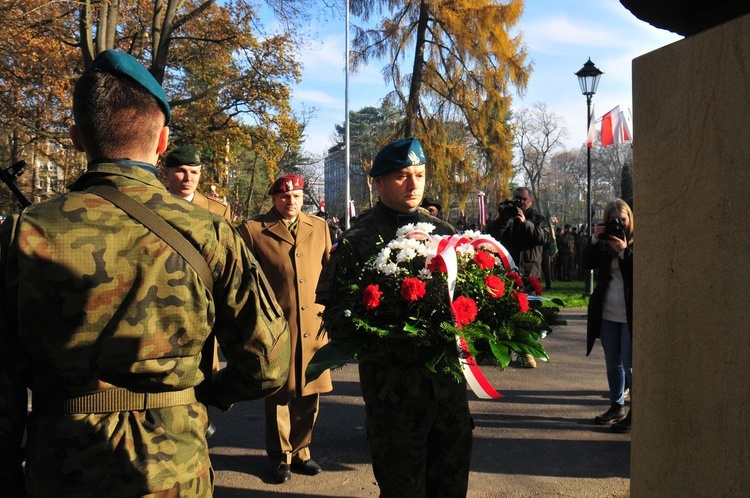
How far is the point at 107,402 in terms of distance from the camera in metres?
1.64

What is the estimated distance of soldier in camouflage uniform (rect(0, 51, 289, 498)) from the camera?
5.24 ft

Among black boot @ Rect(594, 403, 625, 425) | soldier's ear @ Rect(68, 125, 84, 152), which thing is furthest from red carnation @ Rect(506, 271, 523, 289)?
black boot @ Rect(594, 403, 625, 425)

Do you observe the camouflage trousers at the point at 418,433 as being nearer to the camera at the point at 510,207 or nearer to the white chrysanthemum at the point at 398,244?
the white chrysanthemum at the point at 398,244

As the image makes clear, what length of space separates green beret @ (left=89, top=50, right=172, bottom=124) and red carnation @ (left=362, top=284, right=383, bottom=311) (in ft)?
3.51

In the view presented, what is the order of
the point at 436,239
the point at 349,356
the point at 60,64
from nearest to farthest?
the point at 349,356, the point at 436,239, the point at 60,64

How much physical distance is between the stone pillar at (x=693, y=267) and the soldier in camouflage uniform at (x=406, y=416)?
92 cm

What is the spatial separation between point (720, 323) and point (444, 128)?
18.3 meters

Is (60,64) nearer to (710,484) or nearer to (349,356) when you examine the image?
(349,356)

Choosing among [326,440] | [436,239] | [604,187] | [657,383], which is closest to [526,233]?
[326,440]

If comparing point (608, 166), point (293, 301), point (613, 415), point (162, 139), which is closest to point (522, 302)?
point (162, 139)

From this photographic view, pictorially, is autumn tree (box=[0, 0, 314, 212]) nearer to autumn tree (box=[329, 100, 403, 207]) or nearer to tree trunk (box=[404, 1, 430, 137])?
tree trunk (box=[404, 1, 430, 137])

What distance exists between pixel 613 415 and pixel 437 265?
12.3 feet

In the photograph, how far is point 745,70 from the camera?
1691 mm

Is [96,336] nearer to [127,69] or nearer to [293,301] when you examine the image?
[127,69]
